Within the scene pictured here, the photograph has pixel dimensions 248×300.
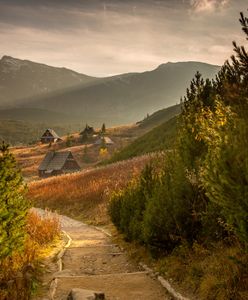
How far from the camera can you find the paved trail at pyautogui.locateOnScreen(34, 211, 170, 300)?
30.0 feet

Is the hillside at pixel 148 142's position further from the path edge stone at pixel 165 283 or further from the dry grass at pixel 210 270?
the dry grass at pixel 210 270

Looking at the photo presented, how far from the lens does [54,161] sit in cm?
9388

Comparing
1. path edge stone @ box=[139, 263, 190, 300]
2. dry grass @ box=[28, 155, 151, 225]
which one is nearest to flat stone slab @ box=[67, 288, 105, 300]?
path edge stone @ box=[139, 263, 190, 300]

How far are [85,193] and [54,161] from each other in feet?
204

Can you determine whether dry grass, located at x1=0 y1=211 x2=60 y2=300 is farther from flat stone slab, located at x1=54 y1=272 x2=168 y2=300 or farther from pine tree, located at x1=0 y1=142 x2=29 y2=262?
flat stone slab, located at x1=54 y1=272 x2=168 y2=300

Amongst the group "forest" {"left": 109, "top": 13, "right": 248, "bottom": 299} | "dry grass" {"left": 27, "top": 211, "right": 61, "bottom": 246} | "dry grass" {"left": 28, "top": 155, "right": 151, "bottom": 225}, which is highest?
"forest" {"left": 109, "top": 13, "right": 248, "bottom": 299}

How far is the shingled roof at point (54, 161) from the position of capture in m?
92.1

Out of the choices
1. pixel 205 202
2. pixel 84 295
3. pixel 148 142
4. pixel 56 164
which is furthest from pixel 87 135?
pixel 84 295

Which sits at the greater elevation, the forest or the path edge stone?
the forest

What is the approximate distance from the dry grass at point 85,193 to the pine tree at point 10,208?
14557mm

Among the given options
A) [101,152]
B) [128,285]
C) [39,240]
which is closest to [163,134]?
[101,152]

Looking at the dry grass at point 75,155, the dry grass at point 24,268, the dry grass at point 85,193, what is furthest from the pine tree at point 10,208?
the dry grass at point 75,155

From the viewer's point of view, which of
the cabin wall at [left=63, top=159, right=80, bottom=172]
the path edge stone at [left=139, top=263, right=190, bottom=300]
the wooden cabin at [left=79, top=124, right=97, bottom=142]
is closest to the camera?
the path edge stone at [left=139, top=263, right=190, bottom=300]

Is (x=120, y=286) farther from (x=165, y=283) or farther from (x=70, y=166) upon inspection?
(x=70, y=166)
